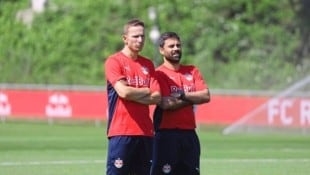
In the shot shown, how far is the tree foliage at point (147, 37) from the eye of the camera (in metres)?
53.2

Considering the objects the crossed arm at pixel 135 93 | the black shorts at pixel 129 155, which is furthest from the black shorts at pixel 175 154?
the crossed arm at pixel 135 93

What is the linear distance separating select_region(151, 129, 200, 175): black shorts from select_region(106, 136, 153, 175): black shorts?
44cm

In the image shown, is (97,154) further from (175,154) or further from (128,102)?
(128,102)

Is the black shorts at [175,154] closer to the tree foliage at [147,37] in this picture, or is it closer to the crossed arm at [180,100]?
the crossed arm at [180,100]

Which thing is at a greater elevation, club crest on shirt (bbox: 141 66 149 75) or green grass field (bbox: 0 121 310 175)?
club crest on shirt (bbox: 141 66 149 75)

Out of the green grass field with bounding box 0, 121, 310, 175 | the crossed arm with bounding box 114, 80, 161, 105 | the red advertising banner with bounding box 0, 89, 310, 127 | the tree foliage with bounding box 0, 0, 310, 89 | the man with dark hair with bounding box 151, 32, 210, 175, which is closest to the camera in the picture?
the crossed arm with bounding box 114, 80, 161, 105

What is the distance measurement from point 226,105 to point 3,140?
38.7 feet

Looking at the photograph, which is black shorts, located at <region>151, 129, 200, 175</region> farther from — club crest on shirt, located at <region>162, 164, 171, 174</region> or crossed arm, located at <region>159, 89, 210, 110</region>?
crossed arm, located at <region>159, 89, 210, 110</region>

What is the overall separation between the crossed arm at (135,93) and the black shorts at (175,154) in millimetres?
737

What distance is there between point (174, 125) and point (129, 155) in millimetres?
798

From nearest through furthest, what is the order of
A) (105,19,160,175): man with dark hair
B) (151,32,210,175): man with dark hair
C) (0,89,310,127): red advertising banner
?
1. (105,19,160,175): man with dark hair
2. (151,32,210,175): man with dark hair
3. (0,89,310,127): red advertising banner

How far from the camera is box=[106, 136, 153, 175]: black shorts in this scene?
37.5ft

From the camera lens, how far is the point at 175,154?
11953 millimetres

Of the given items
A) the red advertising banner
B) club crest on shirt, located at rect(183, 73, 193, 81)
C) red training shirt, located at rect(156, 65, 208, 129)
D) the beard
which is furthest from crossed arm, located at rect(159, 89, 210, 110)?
the red advertising banner
